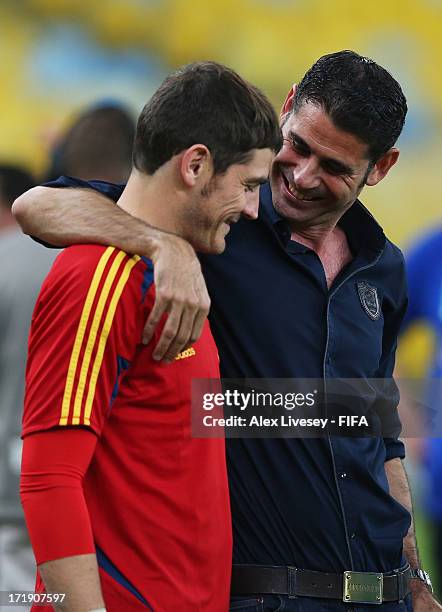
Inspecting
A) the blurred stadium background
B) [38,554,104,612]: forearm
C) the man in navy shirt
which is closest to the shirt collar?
the man in navy shirt

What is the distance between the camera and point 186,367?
202 centimetres

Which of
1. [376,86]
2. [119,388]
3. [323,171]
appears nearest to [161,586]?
[119,388]

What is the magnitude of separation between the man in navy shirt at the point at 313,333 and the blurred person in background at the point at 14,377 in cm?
124

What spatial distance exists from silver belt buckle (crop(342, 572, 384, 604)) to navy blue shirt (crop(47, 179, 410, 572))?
0.02m

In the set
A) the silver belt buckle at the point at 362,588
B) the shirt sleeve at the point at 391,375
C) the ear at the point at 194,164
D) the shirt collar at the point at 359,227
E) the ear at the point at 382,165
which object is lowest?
the silver belt buckle at the point at 362,588

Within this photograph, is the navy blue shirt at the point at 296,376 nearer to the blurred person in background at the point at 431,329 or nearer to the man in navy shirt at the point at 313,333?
the man in navy shirt at the point at 313,333

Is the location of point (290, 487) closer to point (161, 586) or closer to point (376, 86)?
point (161, 586)

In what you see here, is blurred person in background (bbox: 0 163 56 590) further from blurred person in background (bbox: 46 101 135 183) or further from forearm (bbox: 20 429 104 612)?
forearm (bbox: 20 429 104 612)

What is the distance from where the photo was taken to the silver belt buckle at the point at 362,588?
2.33 m

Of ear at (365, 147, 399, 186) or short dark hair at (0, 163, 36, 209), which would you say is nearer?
ear at (365, 147, 399, 186)

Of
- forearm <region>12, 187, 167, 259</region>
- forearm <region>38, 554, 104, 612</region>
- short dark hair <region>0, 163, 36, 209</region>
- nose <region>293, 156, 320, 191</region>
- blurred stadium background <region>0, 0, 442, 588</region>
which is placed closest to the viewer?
forearm <region>38, 554, 104, 612</region>

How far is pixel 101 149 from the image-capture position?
3.94 metres

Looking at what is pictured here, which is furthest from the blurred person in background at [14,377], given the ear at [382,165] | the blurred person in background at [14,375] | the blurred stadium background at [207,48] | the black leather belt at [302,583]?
the blurred stadium background at [207,48]

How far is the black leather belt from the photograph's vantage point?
2.29 metres
